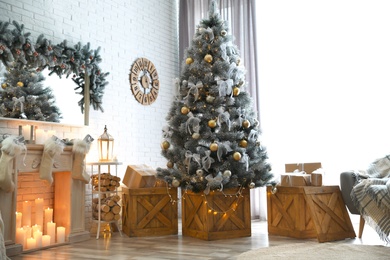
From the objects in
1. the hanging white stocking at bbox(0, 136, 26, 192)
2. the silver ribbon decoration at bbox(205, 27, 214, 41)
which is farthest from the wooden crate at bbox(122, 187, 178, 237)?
the silver ribbon decoration at bbox(205, 27, 214, 41)

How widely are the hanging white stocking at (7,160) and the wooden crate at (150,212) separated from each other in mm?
1233

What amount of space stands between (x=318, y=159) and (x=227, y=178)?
1.62 meters

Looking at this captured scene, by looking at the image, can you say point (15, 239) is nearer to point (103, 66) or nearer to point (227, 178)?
point (227, 178)

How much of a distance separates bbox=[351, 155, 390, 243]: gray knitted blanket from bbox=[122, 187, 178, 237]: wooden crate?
176cm

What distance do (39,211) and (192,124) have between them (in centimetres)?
163

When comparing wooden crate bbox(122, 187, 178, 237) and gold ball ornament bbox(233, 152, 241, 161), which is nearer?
gold ball ornament bbox(233, 152, 241, 161)

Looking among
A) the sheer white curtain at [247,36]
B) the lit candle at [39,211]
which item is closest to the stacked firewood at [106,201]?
the lit candle at [39,211]

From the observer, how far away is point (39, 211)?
4.23 metres

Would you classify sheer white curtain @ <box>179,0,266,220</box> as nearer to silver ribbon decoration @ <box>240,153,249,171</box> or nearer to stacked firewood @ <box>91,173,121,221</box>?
silver ribbon decoration @ <box>240,153,249,171</box>

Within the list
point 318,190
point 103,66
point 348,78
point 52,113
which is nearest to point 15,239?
point 52,113

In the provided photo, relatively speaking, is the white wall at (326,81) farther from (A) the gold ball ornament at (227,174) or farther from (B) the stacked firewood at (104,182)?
(B) the stacked firewood at (104,182)

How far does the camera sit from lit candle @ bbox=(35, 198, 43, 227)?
4191 mm

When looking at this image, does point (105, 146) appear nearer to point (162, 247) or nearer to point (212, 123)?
point (212, 123)

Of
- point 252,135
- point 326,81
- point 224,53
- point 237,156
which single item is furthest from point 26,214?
point 326,81
